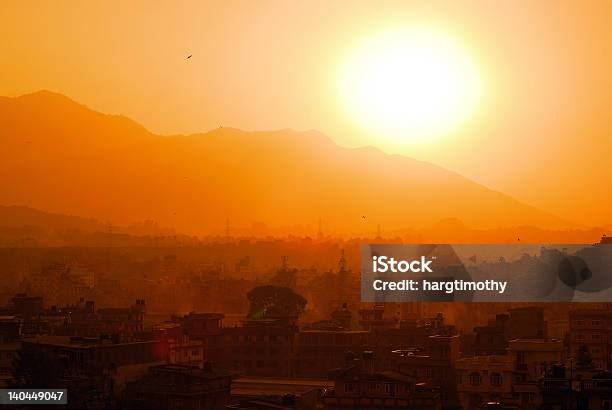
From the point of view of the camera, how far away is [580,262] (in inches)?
1134

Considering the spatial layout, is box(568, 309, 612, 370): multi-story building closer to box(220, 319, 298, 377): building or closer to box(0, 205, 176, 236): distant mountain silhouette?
box(220, 319, 298, 377): building

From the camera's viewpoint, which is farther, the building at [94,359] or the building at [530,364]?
the building at [94,359]

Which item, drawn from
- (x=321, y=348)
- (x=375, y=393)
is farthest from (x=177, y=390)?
(x=321, y=348)

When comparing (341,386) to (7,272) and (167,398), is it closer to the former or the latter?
(167,398)

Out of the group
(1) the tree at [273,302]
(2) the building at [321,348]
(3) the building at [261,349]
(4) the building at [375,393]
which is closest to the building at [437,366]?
(4) the building at [375,393]

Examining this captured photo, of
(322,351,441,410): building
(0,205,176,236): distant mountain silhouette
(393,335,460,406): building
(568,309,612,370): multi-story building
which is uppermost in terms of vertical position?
(0,205,176,236): distant mountain silhouette

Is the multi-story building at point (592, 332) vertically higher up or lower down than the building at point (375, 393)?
higher up

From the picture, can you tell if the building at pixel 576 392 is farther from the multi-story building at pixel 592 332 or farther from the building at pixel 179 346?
the multi-story building at pixel 592 332

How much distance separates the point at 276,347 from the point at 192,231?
6035cm

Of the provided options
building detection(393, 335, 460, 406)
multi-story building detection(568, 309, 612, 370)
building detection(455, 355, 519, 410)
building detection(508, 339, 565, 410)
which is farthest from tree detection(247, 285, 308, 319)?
building detection(455, 355, 519, 410)

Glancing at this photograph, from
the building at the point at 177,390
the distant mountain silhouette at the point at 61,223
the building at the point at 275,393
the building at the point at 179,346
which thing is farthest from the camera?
the distant mountain silhouette at the point at 61,223

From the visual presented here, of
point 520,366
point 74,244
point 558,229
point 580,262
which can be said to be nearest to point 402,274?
point 580,262

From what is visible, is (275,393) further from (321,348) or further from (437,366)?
(321,348)

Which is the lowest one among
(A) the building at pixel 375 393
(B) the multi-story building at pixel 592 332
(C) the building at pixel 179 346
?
(A) the building at pixel 375 393
